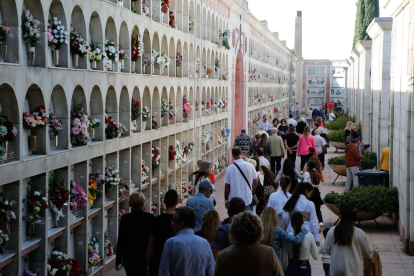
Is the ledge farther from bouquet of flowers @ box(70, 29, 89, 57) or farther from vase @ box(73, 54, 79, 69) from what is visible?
bouquet of flowers @ box(70, 29, 89, 57)

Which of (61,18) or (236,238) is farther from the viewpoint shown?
(61,18)

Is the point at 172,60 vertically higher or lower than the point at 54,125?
higher

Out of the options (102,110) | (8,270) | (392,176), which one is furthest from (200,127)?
(8,270)

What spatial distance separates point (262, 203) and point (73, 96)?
3598 millimetres

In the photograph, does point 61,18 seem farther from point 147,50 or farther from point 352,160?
point 352,160

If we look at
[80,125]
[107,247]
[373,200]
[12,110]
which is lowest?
[107,247]

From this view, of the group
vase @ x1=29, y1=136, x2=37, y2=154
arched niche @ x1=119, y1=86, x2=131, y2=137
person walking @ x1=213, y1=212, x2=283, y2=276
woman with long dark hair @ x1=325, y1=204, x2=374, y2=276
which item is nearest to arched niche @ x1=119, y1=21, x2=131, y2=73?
arched niche @ x1=119, y1=86, x2=131, y2=137

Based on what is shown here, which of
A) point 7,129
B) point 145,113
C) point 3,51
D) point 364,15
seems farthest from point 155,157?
point 364,15

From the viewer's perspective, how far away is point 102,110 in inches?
318

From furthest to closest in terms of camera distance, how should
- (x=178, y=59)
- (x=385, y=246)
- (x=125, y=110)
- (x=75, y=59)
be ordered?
1. (x=178, y=59)
2. (x=385, y=246)
3. (x=125, y=110)
4. (x=75, y=59)

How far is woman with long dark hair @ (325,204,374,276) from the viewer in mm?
5598

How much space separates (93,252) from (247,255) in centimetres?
410

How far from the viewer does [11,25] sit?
5.70 m

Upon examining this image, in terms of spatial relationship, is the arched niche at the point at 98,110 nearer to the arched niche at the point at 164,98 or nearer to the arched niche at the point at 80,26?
the arched niche at the point at 80,26
